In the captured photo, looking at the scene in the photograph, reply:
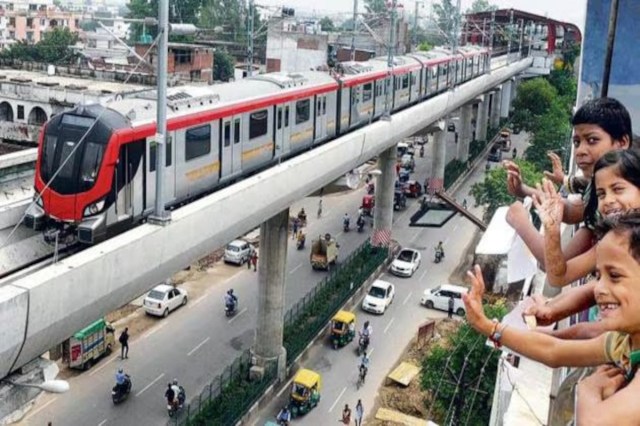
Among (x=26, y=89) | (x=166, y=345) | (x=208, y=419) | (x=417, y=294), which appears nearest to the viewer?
(x=208, y=419)

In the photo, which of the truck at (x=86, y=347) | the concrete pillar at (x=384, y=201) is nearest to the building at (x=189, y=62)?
the concrete pillar at (x=384, y=201)

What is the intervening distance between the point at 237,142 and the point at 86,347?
7069 mm

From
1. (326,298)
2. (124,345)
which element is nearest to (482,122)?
(326,298)

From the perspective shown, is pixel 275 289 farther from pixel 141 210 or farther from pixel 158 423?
pixel 141 210

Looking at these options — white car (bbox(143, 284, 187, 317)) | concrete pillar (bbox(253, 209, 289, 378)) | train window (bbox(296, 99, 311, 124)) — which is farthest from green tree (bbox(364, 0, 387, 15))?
concrete pillar (bbox(253, 209, 289, 378))

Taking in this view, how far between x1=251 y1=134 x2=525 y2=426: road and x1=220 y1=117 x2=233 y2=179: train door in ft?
18.7

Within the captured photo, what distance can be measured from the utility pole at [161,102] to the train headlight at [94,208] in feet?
2.51

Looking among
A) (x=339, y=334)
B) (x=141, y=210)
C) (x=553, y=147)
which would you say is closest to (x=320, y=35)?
(x=553, y=147)

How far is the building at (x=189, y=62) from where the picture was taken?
36.0 meters

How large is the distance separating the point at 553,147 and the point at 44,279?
27374 millimetres

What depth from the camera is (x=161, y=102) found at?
33.1ft

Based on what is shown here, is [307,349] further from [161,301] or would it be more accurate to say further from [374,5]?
[374,5]

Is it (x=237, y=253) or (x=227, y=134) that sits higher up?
(x=227, y=134)

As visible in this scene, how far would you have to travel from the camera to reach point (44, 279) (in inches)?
312
